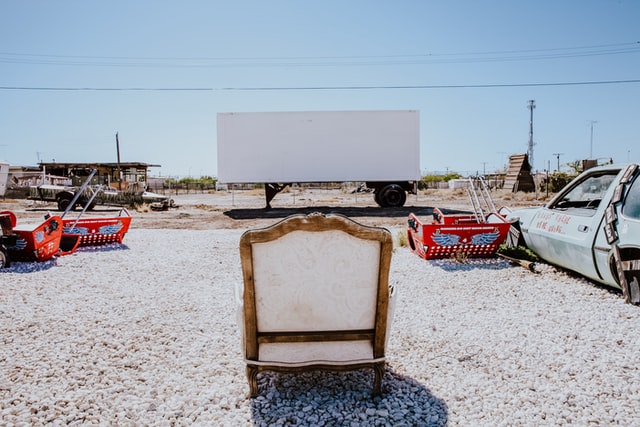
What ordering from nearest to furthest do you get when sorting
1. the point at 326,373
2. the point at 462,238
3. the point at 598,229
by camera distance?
the point at 326,373 → the point at 598,229 → the point at 462,238

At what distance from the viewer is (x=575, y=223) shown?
535 centimetres

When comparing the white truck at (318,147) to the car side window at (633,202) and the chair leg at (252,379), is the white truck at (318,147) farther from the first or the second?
the chair leg at (252,379)

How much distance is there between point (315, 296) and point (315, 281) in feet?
0.33

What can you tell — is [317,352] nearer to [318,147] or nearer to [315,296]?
[315,296]

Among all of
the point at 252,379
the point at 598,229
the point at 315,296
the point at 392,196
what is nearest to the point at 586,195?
the point at 598,229

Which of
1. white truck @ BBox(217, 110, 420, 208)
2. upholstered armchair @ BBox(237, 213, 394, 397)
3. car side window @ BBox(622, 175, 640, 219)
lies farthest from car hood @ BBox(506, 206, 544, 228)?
white truck @ BBox(217, 110, 420, 208)

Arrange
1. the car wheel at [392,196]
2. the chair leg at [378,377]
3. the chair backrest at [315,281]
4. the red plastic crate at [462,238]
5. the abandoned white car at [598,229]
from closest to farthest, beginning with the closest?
the chair backrest at [315,281] < the chair leg at [378,377] < the abandoned white car at [598,229] < the red plastic crate at [462,238] < the car wheel at [392,196]

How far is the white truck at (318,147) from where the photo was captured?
19188 millimetres

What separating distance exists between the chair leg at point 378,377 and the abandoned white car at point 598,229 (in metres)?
3.34

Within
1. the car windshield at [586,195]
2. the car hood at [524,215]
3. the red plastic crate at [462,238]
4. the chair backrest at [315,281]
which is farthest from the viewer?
the red plastic crate at [462,238]

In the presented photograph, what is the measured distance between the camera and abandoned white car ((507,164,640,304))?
4477mm

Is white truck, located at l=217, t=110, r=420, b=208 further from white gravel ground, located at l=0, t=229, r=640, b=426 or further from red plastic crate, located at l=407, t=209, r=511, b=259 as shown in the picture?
white gravel ground, located at l=0, t=229, r=640, b=426

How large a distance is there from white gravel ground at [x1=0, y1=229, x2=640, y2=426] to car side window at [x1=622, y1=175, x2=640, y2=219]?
0.99 m

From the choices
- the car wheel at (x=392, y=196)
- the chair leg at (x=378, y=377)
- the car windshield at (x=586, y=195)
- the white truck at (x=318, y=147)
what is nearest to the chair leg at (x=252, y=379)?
the chair leg at (x=378, y=377)
